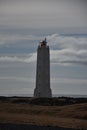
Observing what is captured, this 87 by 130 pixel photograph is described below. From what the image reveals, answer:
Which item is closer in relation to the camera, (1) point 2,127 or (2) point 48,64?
(1) point 2,127

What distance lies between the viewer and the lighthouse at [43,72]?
5459cm

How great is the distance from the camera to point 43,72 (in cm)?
5519

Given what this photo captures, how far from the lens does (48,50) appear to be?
5694cm

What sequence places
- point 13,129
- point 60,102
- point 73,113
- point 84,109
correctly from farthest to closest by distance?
point 60,102 < point 84,109 < point 73,113 < point 13,129

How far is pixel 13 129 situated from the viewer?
20.6 m

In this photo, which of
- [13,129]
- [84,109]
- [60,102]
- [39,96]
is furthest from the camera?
[39,96]

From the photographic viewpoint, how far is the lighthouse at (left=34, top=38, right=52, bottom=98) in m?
54.6

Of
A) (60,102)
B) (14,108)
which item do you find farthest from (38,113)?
(60,102)

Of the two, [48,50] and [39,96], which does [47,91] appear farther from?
[48,50]

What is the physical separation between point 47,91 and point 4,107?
44.9 feet

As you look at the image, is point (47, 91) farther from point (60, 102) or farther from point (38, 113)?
point (38, 113)

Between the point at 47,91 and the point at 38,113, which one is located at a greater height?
the point at 47,91

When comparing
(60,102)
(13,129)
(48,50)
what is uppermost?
(48,50)

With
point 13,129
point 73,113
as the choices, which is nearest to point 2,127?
point 13,129
